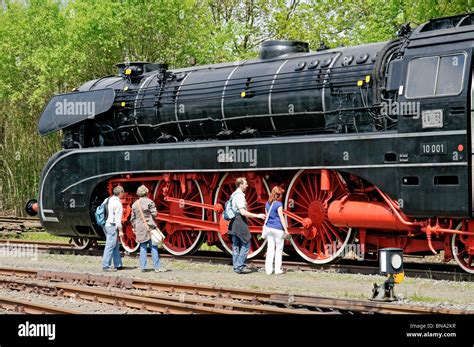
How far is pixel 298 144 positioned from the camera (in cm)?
1384

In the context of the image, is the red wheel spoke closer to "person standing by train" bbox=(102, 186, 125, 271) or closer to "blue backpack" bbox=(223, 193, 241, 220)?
"blue backpack" bbox=(223, 193, 241, 220)

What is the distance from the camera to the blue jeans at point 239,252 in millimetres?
13938

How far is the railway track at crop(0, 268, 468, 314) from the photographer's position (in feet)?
31.3

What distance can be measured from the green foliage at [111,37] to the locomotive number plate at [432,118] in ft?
40.4

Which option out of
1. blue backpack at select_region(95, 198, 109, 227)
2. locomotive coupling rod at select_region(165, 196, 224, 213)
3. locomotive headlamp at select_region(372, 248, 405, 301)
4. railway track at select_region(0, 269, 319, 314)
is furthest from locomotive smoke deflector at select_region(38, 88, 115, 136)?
locomotive headlamp at select_region(372, 248, 405, 301)

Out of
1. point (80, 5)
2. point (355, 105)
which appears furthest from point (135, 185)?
point (80, 5)

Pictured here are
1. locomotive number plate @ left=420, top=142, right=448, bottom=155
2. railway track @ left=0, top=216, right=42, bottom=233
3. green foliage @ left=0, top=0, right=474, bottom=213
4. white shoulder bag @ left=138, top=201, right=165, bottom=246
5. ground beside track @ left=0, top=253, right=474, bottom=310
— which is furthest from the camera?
green foliage @ left=0, top=0, right=474, bottom=213

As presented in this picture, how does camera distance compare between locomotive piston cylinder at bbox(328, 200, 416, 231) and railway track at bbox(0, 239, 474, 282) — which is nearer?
railway track at bbox(0, 239, 474, 282)

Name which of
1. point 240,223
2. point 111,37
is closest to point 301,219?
point 240,223

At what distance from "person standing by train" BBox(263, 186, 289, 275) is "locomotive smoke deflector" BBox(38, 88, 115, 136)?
555 cm

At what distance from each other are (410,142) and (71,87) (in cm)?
2155

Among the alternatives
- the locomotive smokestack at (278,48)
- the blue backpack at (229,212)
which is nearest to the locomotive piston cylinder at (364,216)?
the blue backpack at (229,212)

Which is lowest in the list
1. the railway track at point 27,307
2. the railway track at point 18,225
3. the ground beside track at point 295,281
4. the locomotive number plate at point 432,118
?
the railway track at point 27,307

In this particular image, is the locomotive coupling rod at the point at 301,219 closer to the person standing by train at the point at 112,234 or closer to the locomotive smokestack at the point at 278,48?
the person standing by train at the point at 112,234
